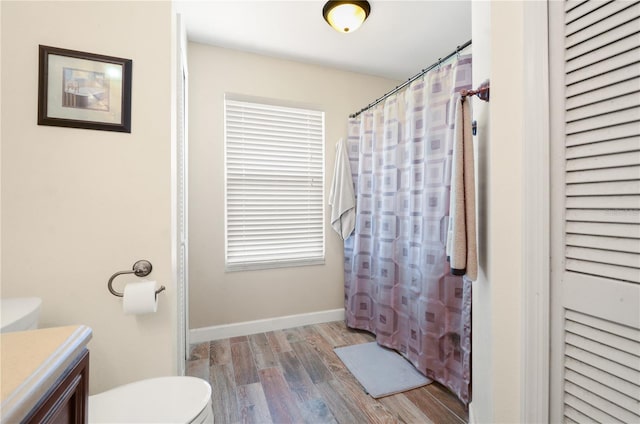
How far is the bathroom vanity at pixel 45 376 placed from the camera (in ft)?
1.35

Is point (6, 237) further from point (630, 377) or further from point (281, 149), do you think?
point (630, 377)

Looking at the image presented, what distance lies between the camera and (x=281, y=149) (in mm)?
2645

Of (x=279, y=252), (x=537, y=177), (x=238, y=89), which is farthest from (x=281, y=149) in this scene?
(x=537, y=177)

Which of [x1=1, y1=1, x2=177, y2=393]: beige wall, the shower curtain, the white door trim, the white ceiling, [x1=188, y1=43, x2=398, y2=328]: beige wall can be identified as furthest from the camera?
[x1=188, y1=43, x2=398, y2=328]: beige wall

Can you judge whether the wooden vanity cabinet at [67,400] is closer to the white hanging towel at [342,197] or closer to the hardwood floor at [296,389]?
the hardwood floor at [296,389]

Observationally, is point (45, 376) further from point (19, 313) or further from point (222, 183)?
point (222, 183)

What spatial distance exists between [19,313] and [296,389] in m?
1.44

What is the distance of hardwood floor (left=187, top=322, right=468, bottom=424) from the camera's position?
5.01ft

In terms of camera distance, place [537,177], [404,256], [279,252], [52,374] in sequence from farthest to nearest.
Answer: [279,252]
[404,256]
[537,177]
[52,374]

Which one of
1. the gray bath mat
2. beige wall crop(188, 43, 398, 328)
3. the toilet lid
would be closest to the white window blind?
beige wall crop(188, 43, 398, 328)

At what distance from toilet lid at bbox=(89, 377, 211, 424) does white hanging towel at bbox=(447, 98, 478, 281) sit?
113 centimetres

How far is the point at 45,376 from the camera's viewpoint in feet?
1.53

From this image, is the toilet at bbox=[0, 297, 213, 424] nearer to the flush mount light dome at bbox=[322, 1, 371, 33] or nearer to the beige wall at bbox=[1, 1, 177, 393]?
the beige wall at bbox=[1, 1, 177, 393]

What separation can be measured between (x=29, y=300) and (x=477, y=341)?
1889 millimetres
